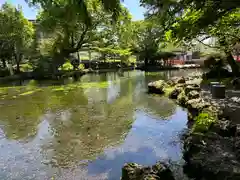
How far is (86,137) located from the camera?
22.7ft

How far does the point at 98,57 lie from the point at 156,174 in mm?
35495

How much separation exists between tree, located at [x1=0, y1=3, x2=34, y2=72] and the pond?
12.6m

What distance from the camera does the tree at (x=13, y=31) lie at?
74.5 ft

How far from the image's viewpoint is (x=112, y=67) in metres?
35.9

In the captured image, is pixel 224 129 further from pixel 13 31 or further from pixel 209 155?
pixel 13 31

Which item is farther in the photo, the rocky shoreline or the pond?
the pond

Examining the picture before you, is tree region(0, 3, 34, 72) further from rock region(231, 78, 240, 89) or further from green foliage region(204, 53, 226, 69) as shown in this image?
rock region(231, 78, 240, 89)

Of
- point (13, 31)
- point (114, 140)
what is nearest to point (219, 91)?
point (114, 140)

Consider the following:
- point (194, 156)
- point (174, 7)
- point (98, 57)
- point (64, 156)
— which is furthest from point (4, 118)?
point (98, 57)

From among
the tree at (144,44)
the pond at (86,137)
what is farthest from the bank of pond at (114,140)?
the tree at (144,44)

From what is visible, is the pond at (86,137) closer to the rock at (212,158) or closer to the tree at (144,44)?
the rock at (212,158)

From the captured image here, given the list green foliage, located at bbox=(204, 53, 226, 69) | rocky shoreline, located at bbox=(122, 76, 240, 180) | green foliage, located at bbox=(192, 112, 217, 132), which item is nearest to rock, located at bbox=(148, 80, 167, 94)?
green foliage, located at bbox=(204, 53, 226, 69)

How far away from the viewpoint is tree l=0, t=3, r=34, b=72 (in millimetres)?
22719

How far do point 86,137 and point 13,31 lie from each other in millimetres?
19157
